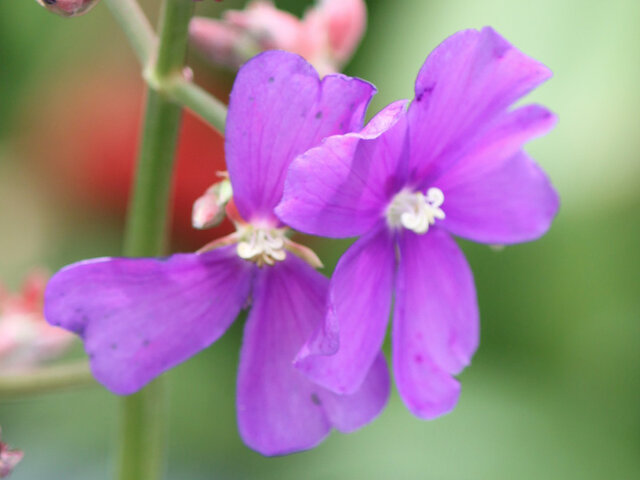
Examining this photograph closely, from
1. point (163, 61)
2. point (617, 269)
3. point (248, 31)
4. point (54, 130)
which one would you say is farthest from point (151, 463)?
point (54, 130)

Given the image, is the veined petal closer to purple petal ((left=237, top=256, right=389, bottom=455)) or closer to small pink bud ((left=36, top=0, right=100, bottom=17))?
purple petal ((left=237, top=256, right=389, bottom=455))

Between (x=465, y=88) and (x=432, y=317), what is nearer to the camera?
(x=465, y=88)

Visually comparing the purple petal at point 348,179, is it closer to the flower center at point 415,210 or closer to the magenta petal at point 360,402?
the flower center at point 415,210

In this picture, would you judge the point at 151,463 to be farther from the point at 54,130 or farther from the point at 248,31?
the point at 54,130

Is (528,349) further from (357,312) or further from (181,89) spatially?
(181,89)

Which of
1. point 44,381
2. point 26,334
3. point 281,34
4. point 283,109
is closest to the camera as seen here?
point 283,109

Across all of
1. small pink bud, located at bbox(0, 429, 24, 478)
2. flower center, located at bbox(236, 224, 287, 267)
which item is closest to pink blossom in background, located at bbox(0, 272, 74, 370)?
small pink bud, located at bbox(0, 429, 24, 478)

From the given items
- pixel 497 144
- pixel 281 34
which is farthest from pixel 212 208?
pixel 281 34
